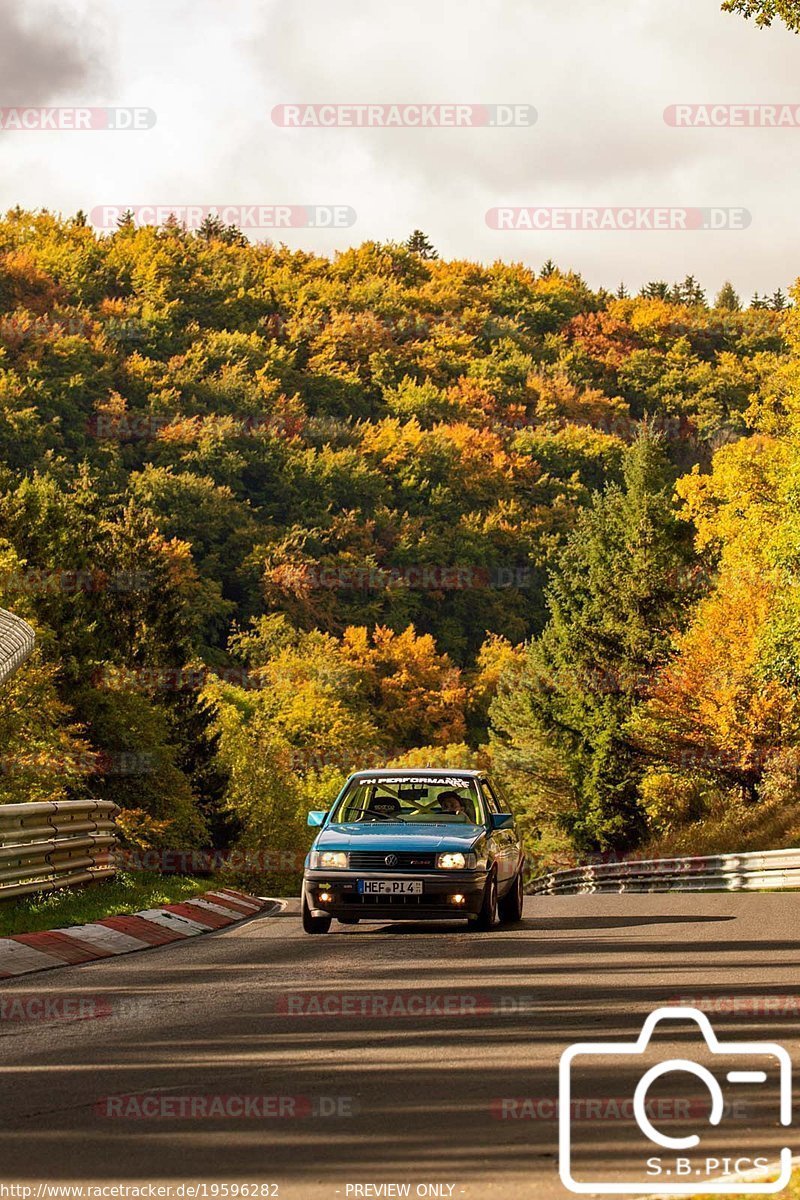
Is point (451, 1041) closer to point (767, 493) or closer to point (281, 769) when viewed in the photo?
point (767, 493)

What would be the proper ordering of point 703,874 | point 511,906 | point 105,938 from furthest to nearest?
point 703,874, point 511,906, point 105,938

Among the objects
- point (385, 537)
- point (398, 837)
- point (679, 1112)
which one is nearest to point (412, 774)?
point (398, 837)

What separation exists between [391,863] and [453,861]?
545mm

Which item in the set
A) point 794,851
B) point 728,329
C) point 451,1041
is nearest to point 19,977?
point 451,1041

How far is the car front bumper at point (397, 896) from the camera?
1498cm

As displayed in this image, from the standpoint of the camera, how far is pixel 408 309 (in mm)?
136000

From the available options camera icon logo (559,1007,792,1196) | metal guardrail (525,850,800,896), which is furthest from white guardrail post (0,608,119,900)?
metal guardrail (525,850,800,896)

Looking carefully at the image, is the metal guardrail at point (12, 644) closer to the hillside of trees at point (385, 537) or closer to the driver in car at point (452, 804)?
the driver in car at point (452, 804)

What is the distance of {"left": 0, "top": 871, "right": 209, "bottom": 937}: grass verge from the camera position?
14617 millimetres

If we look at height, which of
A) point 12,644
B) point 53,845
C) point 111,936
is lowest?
point 111,936

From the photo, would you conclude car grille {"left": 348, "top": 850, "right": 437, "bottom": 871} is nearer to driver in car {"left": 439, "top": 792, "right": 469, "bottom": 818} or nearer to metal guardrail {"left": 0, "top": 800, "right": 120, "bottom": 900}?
driver in car {"left": 439, "top": 792, "right": 469, "bottom": 818}

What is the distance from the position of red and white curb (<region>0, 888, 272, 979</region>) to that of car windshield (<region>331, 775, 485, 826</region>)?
1.85 metres

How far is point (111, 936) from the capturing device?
1450 centimetres

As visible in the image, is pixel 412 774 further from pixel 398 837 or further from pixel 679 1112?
pixel 679 1112
